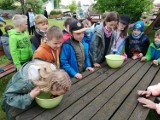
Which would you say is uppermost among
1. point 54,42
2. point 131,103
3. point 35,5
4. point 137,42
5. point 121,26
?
point 35,5

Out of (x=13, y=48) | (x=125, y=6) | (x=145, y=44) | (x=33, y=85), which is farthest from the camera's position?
(x=125, y=6)

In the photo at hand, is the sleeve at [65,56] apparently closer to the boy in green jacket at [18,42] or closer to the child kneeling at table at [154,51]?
the boy in green jacket at [18,42]

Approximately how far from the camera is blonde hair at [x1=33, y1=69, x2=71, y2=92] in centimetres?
153

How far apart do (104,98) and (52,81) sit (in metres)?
0.62

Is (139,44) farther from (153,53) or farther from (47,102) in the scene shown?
(47,102)

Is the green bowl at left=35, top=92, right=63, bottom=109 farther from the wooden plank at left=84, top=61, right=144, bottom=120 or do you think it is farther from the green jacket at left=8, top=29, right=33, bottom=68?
the green jacket at left=8, top=29, right=33, bottom=68

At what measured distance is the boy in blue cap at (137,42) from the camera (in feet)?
11.1

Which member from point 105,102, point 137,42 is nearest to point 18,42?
point 105,102

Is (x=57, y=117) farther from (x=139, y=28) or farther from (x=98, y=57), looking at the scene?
(x=139, y=28)

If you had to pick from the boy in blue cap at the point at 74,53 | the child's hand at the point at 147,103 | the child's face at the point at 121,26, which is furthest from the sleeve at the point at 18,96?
the child's face at the point at 121,26

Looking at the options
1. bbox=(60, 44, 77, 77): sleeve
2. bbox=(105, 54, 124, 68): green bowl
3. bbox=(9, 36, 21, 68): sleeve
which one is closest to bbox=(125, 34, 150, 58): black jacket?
bbox=(105, 54, 124, 68): green bowl

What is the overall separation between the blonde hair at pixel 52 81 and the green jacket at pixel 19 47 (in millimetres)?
1661

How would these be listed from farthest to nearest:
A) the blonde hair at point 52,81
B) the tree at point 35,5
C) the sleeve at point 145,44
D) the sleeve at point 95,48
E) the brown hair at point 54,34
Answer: the tree at point 35,5
the sleeve at point 145,44
the sleeve at point 95,48
the brown hair at point 54,34
the blonde hair at point 52,81

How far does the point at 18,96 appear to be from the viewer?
1.60m
